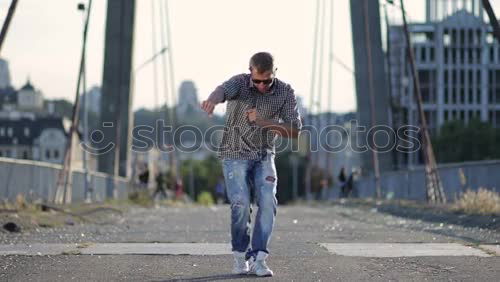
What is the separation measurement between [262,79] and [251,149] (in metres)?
0.60

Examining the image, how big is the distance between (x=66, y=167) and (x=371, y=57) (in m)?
17.0

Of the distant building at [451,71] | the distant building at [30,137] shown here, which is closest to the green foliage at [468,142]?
the distant building at [451,71]

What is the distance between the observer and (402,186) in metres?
44.5

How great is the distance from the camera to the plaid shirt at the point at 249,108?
978 cm

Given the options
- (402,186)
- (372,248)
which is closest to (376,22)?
(402,186)

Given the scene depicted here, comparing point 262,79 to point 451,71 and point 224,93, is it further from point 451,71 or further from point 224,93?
point 451,71

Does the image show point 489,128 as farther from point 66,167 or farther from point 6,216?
point 6,216

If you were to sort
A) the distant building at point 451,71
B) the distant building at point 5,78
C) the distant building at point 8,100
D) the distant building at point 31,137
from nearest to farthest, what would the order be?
the distant building at point 31,137
the distant building at point 8,100
the distant building at point 451,71
the distant building at point 5,78

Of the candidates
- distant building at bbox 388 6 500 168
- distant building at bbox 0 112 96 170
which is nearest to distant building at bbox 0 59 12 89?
distant building at bbox 0 112 96 170

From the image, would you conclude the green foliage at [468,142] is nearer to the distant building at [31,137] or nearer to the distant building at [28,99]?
the distant building at [31,137]

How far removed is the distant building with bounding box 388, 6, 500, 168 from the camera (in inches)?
6348

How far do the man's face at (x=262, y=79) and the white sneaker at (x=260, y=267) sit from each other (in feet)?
4.23

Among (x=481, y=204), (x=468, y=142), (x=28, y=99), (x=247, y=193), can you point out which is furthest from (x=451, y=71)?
(x=247, y=193)

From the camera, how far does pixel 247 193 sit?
9.92 meters
